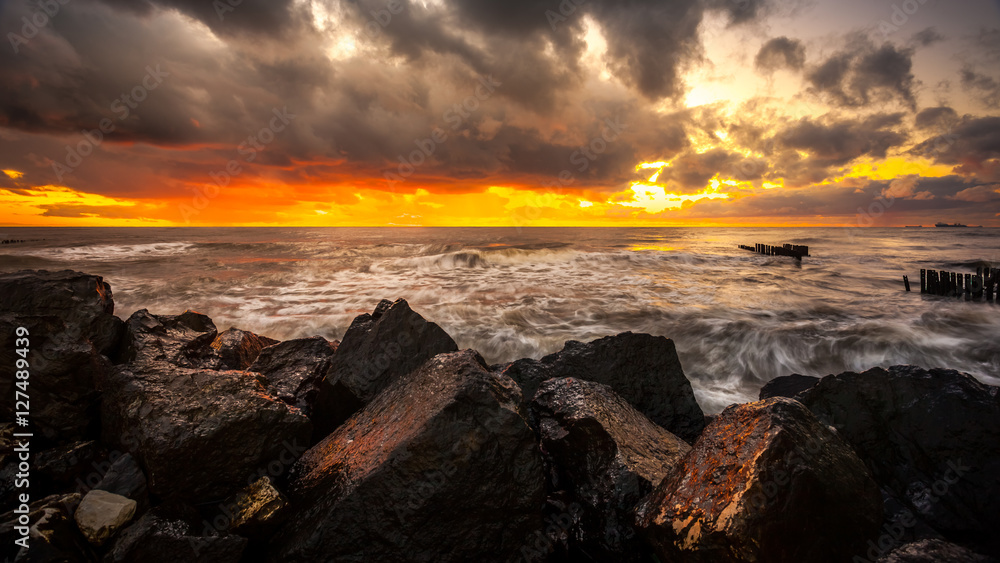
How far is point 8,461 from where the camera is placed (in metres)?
2.97

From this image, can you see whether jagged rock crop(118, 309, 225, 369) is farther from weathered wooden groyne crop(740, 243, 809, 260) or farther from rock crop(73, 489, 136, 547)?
weathered wooden groyne crop(740, 243, 809, 260)

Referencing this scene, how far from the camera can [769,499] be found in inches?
90.5

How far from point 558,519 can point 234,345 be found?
16.5 ft

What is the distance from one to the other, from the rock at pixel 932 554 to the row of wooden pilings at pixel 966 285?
19504 mm

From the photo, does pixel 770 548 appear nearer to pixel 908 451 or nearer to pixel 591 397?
pixel 591 397

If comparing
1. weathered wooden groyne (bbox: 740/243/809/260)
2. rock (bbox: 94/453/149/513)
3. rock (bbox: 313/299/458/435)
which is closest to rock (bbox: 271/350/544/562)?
rock (bbox: 94/453/149/513)

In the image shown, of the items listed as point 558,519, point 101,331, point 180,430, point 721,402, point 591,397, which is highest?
point 101,331

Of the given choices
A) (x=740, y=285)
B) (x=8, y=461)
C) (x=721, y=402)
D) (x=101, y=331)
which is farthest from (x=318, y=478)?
(x=740, y=285)

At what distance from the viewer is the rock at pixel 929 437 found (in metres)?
3.03

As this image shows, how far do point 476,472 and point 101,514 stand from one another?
2.38 metres

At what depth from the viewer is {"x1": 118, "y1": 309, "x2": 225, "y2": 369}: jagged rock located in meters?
4.42

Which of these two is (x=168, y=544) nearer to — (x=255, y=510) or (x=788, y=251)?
(x=255, y=510)

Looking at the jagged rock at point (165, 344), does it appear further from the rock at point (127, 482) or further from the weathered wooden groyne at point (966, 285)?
the weathered wooden groyne at point (966, 285)

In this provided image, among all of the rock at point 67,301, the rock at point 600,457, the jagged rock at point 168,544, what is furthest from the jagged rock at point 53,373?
the rock at point 600,457
